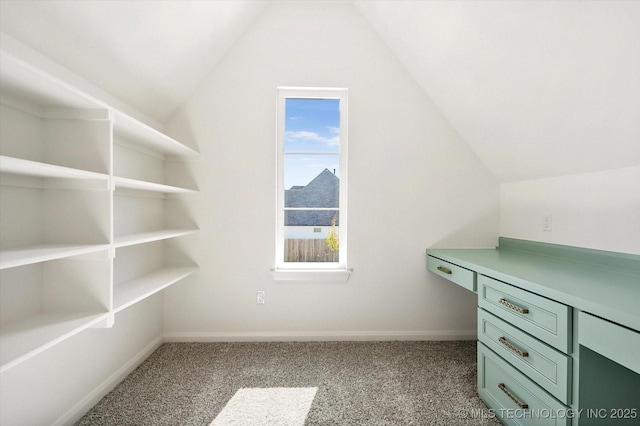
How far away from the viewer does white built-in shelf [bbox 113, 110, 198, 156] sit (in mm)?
1560

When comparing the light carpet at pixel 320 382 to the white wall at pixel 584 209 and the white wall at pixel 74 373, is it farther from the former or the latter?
the white wall at pixel 584 209

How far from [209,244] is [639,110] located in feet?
8.75

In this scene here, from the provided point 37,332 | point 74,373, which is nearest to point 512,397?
point 37,332

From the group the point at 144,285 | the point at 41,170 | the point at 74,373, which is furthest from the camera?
the point at 144,285

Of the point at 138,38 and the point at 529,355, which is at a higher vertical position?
the point at 138,38

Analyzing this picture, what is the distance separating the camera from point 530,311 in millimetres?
1381

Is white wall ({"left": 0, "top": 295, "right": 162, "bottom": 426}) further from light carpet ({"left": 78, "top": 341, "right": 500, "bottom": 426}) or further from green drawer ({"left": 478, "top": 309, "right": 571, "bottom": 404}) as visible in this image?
green drawer ({"left": 478, "top": 309, "right": 571, "bottom": 404})

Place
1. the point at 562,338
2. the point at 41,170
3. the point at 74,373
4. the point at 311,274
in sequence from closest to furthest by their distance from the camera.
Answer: the point at 41,170
the point at 562,338
the point at 74,373
the point at 311,274

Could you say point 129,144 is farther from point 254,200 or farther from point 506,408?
point 506,408

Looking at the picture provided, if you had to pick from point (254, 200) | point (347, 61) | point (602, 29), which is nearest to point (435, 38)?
point (347, 61)

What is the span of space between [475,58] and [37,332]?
8.40 ft

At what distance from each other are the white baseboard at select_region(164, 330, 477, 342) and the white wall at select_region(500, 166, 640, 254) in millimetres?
1082

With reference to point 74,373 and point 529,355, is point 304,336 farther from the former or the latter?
point 529,355

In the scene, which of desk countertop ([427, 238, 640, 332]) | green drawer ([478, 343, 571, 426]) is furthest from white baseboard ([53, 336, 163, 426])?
desk countertop ([427, 238, 640, 332])
